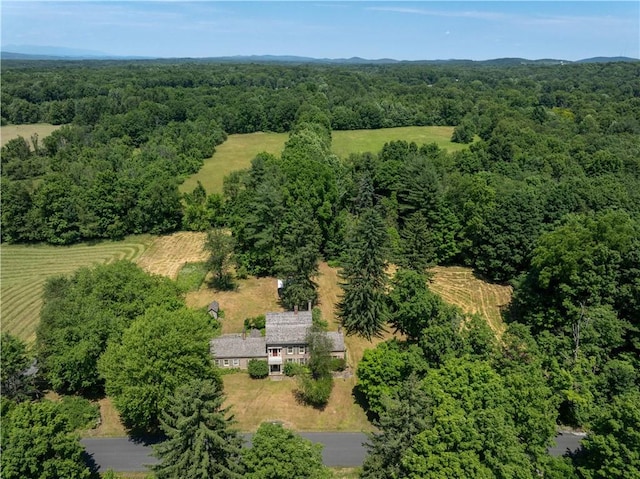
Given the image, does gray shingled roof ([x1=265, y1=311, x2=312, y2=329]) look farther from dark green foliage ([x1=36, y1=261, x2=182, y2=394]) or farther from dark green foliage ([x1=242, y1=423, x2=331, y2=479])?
dark green foliage ([x1=242, y1=423, x2=331, y2=479])

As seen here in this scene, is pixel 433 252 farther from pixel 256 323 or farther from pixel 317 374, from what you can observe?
pixel 317 374

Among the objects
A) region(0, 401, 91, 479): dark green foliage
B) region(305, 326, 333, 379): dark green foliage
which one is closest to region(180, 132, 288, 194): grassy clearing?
region(305, 326, 333, 379): dark green foliage

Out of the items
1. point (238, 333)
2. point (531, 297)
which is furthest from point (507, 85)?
point (238, 333)

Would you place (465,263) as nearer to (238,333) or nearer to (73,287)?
(238,333)

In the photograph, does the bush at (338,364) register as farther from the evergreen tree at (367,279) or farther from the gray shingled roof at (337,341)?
the evergreen tree at (367,279)

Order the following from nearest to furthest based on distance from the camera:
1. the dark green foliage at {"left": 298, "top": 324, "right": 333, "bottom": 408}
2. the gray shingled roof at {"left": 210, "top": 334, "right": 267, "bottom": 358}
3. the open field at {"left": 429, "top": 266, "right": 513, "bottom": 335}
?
the dark green foliage at {"left": 298, "top": 324, "right": 333, "bottom": 408} < the gray shingled roof at {"left": 210, "top": 334, "right": 267, "bottom": 358} < the open field at {"left": 429, "top": 266, "right": 513, "bottom": 335}
